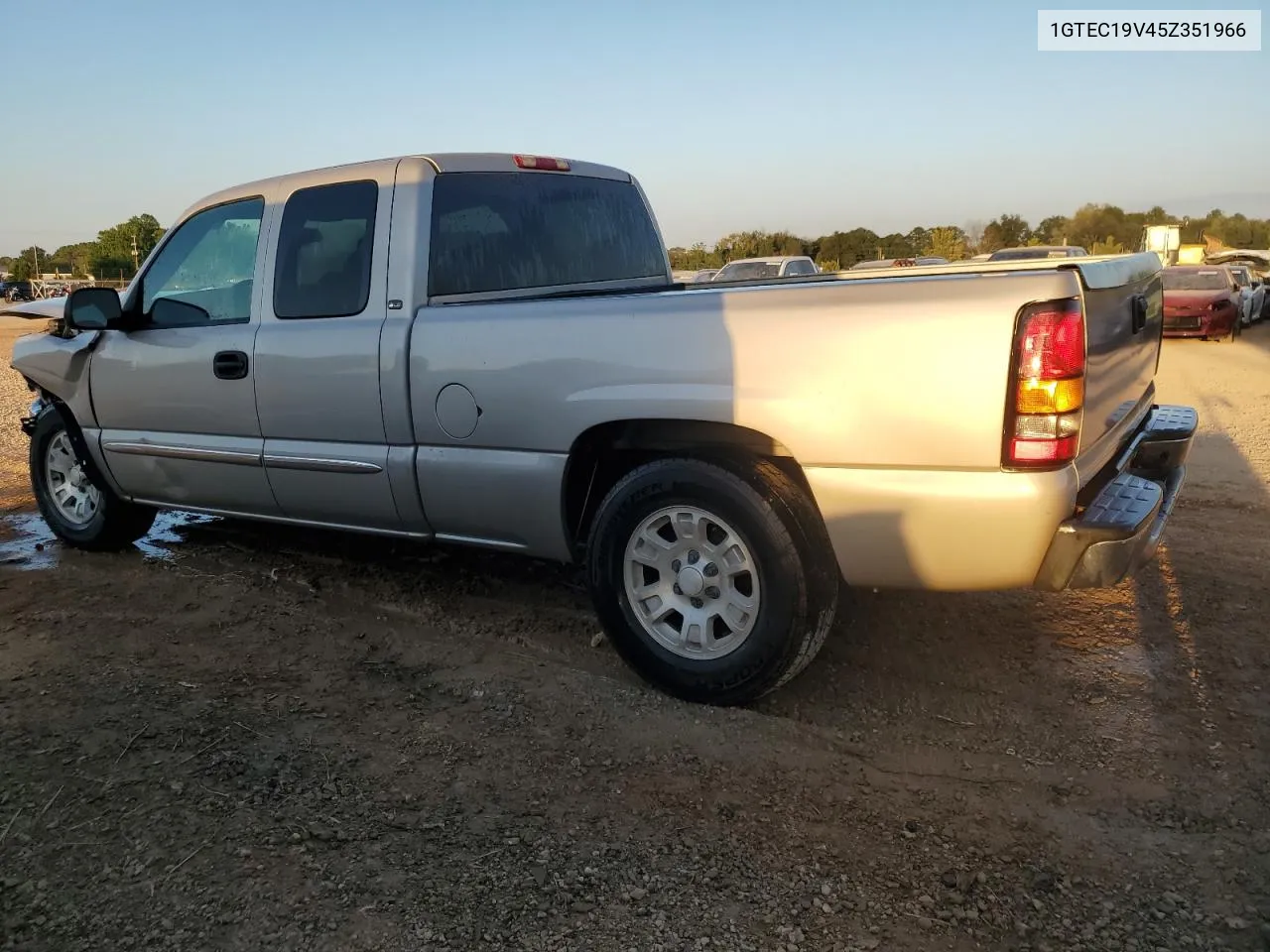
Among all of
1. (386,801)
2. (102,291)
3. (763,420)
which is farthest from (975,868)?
(102,291)

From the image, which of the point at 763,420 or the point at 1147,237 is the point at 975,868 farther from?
the point at 1147,237

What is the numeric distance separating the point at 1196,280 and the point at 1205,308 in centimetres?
155

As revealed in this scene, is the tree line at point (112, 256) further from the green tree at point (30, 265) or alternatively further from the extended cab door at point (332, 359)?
the extended cab door at point (332, 359)

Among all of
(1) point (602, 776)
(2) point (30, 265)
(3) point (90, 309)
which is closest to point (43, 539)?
(3) point (90, 309)

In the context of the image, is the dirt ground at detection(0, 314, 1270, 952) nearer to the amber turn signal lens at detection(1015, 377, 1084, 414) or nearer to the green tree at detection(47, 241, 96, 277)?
the amber turn signal lens at detection(1015, 377, 1084, 414)

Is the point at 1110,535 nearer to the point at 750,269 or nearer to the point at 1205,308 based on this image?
the point at 1205,308

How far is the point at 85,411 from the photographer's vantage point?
5.24 m

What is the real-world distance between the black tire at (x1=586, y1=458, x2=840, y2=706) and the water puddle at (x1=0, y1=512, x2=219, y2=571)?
10.8 feet

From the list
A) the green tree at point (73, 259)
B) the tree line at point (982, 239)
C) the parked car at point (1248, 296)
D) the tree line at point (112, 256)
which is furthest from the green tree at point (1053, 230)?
the green tree at point (73, 259)

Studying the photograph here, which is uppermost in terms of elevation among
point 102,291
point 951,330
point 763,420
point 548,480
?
point 102,291

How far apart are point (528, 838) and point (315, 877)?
57cm

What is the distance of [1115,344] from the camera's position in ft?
10.8

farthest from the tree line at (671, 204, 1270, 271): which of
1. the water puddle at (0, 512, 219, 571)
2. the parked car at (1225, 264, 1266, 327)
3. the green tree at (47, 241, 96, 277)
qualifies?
the green tree at (47, 241, 96, 277)

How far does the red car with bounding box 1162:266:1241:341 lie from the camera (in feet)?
60.0
